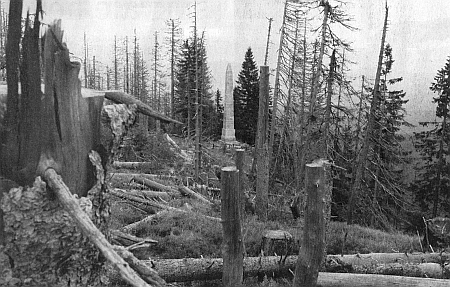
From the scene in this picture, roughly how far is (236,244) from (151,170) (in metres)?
13.5

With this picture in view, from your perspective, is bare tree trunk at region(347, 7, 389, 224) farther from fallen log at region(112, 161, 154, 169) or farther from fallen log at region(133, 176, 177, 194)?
fallen log at region(112, 161, 154, 169)

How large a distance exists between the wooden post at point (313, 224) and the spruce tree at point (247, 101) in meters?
26.9

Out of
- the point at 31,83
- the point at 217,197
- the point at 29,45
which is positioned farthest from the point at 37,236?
the point at 217,197

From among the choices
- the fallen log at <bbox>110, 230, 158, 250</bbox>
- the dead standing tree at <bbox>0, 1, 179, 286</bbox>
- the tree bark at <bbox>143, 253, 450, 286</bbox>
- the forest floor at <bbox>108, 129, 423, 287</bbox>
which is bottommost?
the forest floor at <bbox>108, 129, 423, 287</bbox>

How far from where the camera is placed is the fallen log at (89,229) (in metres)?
0.99

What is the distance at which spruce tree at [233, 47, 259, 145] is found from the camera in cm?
3197

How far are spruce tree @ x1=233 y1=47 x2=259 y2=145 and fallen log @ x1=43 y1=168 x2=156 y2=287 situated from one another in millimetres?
30025

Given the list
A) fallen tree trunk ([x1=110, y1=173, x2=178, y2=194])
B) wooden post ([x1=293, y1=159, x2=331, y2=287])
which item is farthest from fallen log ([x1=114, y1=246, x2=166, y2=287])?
fallen tree trunk ([x1=110, y1=173, x2=178, y2=194])

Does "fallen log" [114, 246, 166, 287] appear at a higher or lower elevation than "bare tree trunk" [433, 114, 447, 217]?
higher

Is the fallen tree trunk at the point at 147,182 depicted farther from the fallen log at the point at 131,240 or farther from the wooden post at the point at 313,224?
the fallen log at the point at 131,240

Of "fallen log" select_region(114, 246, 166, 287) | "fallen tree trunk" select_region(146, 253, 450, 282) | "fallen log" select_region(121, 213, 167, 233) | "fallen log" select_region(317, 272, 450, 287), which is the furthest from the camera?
"fallen log" select_region(121, 213, 167, 233)

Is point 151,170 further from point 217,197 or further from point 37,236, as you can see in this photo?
point 37,236

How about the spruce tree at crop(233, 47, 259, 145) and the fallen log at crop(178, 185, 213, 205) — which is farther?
the spruce tree at crop(233, 47, 259, 145)

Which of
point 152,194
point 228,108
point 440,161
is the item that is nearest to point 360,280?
point 152,194
